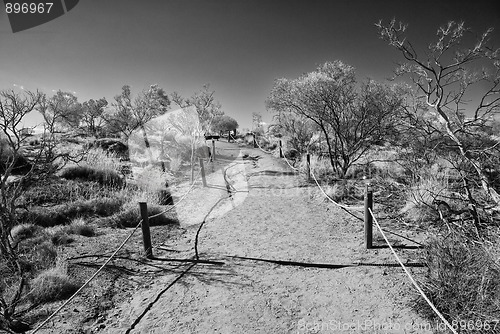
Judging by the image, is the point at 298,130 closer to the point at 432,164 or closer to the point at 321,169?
the point at 321,169

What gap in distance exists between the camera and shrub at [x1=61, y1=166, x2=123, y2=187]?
1009 cm

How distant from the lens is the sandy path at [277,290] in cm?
332

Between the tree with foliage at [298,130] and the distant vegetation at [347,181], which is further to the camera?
the tree with foliage at [298,130]

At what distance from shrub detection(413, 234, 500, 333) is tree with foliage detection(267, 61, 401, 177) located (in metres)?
6.86

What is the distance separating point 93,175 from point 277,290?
363 inches

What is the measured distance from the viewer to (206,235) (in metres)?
6.53

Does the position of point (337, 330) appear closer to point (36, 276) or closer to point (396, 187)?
point (36, 276)

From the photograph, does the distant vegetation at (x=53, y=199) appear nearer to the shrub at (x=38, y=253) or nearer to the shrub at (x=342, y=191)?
the shrub at (x=38, y=253)

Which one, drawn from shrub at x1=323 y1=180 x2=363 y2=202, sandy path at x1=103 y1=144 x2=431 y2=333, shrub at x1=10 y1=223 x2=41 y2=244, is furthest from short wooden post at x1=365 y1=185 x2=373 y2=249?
shrub at x1=10 y1=223 x2=41 y2=244

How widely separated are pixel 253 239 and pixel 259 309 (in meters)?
2.52

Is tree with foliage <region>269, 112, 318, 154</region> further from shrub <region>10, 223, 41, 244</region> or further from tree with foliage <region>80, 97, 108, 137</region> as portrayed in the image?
tree with foliage <region>80, 97, 108, 137</region>

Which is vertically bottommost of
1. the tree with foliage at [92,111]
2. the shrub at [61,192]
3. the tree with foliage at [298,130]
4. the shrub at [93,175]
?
the shrub at [61,192]

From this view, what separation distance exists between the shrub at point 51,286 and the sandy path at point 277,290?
0.93m

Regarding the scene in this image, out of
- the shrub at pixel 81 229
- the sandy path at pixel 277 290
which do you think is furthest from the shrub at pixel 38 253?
the sandy path at pixel 277 290
